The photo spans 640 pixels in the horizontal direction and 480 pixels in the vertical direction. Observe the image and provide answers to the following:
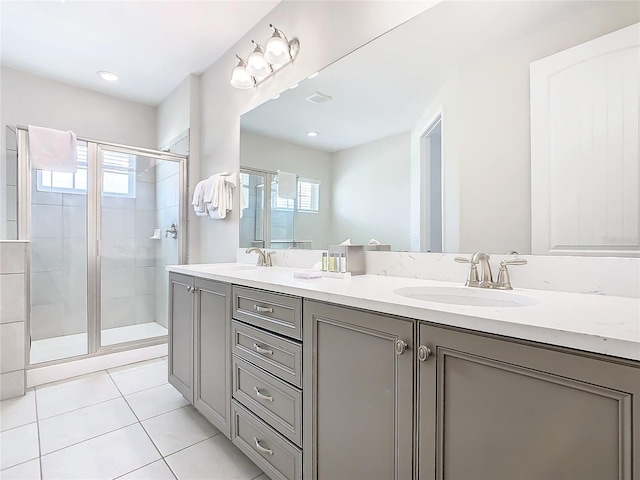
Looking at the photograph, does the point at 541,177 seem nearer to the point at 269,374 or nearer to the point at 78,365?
the point at 269,374

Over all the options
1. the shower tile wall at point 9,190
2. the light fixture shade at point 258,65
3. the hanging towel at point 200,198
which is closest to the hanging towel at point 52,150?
the shower tile wall at point 9,190

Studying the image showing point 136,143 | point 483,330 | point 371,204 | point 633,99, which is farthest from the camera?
point 136,143

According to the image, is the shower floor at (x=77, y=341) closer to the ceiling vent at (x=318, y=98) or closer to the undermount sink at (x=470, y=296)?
the ceiling vent at (x=318, y=98)

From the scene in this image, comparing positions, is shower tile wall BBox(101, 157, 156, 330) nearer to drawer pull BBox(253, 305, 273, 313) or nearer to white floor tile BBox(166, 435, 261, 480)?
white floor tile BBox(166, 435, 261, 480)

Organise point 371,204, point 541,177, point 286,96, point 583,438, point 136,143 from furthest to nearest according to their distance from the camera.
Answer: point 136,143 → point 286,96 → point 371,204 → point 541,177 → point 583,438

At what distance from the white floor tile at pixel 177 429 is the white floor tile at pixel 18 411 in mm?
701

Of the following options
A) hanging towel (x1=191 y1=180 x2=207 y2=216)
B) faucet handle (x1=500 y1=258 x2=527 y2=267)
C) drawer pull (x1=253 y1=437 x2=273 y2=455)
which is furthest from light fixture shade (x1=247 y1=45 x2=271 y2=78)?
drawer pull (x1=253 y1=437 x2=273 y2=455)

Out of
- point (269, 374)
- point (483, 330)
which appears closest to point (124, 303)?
point (269, 374)

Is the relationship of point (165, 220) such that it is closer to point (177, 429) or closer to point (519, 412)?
point (177, 429)

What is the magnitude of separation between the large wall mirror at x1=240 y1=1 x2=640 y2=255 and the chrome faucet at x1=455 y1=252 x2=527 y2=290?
9 centimetres

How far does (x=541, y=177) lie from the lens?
1.09m

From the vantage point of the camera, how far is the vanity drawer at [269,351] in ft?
3.80

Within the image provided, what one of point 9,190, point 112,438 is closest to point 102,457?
point 112,438

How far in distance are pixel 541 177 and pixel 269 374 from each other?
1.22 metres
